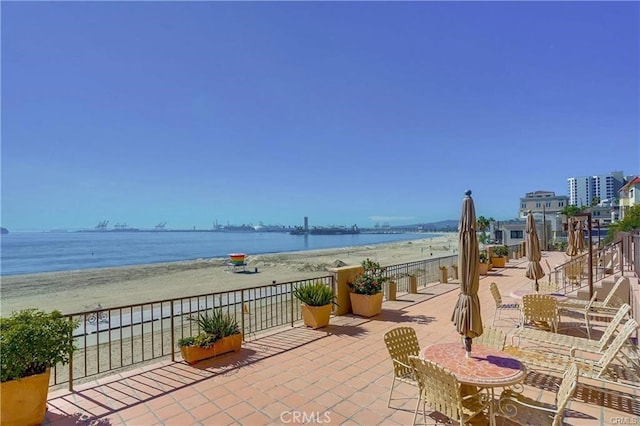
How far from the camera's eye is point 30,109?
14.2 metres

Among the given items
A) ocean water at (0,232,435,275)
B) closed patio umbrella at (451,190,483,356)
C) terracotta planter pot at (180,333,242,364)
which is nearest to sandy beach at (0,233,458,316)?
ocean water at (0,232,435,275)

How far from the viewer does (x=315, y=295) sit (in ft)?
21.6

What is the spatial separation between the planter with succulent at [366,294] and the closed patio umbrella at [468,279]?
394cm

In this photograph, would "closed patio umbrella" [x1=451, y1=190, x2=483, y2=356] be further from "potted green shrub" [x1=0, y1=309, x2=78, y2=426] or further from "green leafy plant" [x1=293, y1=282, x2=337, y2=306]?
"potted green shrub" [x1=0, y1=309, x2=78, y2=426]

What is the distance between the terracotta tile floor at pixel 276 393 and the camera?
333cm

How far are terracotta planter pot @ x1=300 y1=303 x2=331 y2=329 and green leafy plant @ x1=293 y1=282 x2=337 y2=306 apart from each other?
87mm

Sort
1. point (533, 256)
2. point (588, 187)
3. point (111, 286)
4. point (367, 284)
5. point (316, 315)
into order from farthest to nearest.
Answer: point (588, 187)
point (111, 286)
point (367, 284)
point (533, 256)
point (316, 315)

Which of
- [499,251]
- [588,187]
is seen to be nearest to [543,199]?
[499,251]

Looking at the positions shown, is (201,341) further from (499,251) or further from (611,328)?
(499,251)

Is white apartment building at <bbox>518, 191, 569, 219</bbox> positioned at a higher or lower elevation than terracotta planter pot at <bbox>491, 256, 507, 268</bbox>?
higher

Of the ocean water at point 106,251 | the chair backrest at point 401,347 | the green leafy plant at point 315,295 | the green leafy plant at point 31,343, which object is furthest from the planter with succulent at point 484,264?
the ocean water at point 106,251

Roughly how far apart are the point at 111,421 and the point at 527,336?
18.3ft

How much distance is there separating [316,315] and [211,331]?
219cm

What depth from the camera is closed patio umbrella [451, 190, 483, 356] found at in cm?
332
